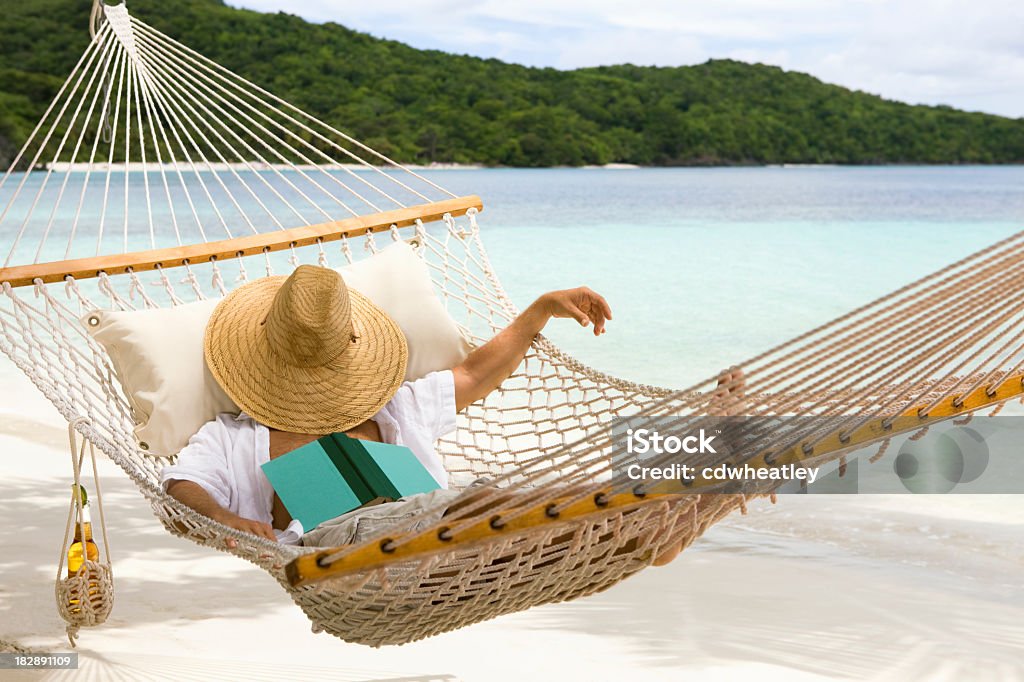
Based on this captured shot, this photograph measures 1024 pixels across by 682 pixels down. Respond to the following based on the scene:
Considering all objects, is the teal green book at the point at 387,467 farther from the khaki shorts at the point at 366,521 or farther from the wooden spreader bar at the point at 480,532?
the wooden spreader bar at the point at 480,532

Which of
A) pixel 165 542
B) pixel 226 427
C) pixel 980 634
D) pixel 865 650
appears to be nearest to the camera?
pixel 226 427

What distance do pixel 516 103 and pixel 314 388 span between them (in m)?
21.8

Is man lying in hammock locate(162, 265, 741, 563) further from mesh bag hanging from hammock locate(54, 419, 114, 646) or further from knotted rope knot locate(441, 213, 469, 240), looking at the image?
knotted rope knot locate(441, 213, 469, 240)

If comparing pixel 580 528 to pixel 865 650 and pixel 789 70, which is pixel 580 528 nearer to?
pixel 865 650

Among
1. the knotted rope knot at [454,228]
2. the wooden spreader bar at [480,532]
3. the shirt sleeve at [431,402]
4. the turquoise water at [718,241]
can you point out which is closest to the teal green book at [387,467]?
the shirt sleeve at [431,402]

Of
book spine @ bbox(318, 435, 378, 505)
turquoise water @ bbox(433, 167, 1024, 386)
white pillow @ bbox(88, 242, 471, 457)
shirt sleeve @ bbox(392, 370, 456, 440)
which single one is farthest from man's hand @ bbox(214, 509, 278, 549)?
turquoise water @ bbox(433, 167, 1024, 386)

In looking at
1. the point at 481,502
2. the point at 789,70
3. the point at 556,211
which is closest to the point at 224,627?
the point at 481,502

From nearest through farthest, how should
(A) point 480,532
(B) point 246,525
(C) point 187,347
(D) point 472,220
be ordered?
(A) point 480,532 < (B) point 246,525 < (C) point 187,347 < (D) point 472,220

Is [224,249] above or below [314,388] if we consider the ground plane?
above

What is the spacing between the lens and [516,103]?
76.4 ft

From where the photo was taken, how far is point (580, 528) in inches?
54.2

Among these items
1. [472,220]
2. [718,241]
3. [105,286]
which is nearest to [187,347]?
[105,286]

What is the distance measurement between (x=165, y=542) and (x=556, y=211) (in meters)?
15.1

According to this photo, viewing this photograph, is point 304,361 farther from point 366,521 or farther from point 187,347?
point 366,521
